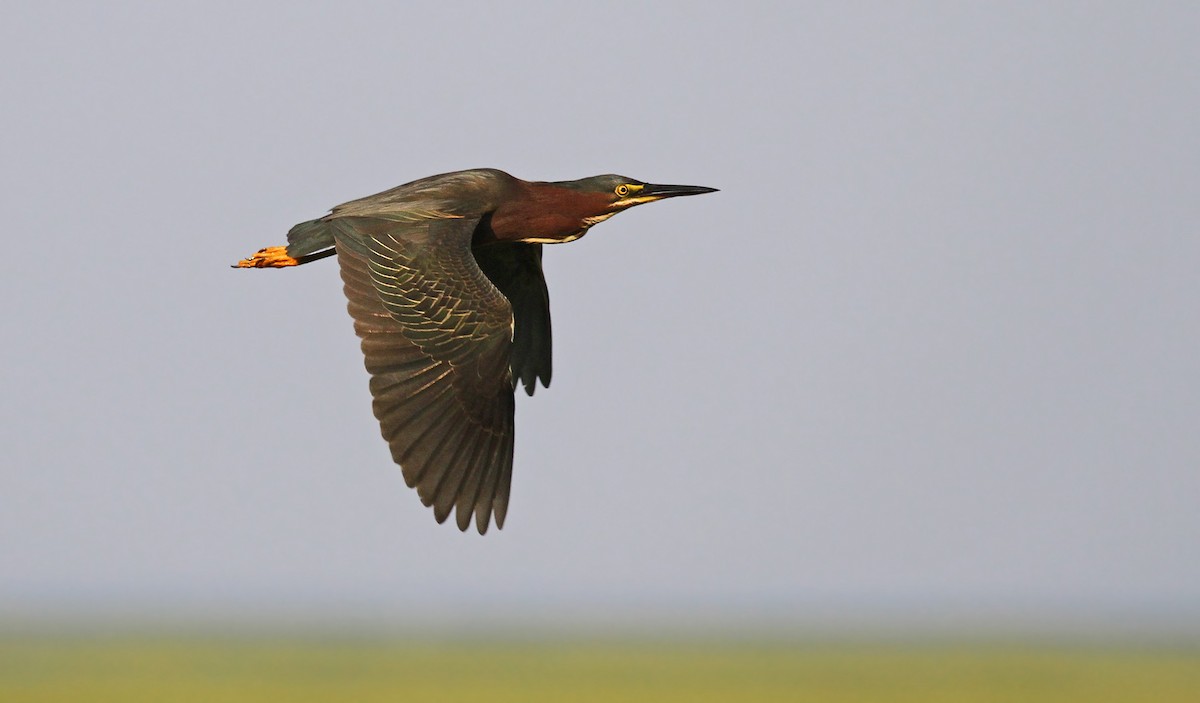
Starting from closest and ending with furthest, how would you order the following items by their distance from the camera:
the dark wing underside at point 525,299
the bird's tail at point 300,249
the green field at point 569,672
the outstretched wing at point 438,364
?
the outstretched wing at point 438,364
the bird's tail at point 300,249
the dark wing underside at point 525,299
the green field at point 569,672

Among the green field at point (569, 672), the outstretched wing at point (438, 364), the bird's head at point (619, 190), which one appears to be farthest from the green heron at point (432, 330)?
the green field at point (569, 672)

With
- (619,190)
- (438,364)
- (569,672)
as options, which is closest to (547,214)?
(619,190)

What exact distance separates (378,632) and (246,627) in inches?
458

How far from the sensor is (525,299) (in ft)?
48.1

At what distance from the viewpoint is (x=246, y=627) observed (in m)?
111

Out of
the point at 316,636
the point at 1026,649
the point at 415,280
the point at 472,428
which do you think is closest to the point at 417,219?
the point at 415,280

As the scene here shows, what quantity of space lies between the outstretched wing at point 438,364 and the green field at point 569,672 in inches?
1697

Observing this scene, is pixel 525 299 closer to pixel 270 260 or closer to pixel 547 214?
pixel 547 214

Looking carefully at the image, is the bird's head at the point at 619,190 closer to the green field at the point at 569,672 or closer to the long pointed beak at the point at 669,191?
the long pointed beak at the point at 669,191

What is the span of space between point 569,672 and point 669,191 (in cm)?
5851

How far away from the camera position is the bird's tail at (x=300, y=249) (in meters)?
13.1

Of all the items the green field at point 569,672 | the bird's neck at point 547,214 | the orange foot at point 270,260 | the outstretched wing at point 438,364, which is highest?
the green field at point 569,672

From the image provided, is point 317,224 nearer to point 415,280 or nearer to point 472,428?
point 415,280

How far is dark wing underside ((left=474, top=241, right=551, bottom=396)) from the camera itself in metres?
14.5
